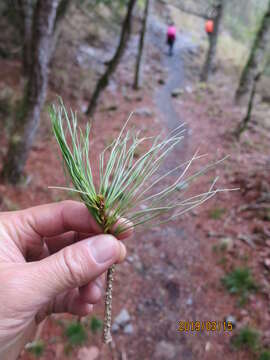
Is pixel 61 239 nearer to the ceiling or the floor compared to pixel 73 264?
nearer to the floor

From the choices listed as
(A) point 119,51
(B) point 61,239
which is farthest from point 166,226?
(A) point 119,51

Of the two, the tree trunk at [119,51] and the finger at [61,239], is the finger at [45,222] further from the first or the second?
the tree trunk at [119,51]

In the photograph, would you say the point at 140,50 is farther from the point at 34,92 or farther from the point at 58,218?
the point at 58,218

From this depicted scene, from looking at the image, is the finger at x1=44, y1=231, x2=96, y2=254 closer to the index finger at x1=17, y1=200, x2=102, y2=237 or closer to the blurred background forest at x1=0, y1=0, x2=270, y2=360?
the index finger at x1=17, y1=200, x2=102, y2=237

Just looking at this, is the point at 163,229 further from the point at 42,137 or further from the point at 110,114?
the point at 110,114

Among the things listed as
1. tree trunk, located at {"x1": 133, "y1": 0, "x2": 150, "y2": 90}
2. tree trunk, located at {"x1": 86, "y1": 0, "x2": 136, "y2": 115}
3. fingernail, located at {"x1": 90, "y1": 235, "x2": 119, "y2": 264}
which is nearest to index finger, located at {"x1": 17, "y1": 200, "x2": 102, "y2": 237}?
fingernail, located at {"x1": 90, "y1": 235, "x2": 119, "y2": 264}

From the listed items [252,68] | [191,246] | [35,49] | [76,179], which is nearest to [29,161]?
[35,49]

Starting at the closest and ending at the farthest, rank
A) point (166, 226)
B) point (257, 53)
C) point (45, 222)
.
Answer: point (45, 222) → point (166, 226) → point (257, 53)

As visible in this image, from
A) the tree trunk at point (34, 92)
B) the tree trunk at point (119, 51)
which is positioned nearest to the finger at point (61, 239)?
the tree trunk at point (34, 92)
